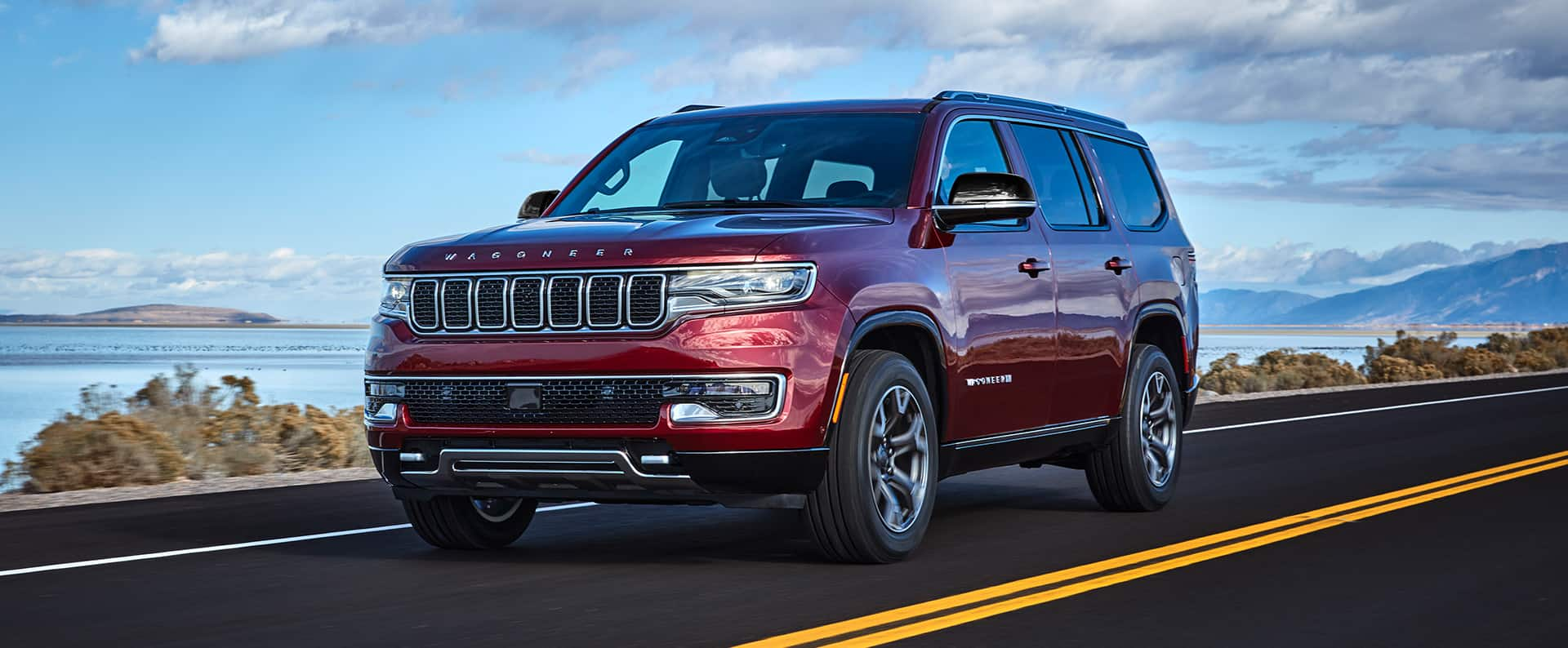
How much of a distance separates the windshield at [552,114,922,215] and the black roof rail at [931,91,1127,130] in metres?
0.34

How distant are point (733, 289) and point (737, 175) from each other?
5.70ft

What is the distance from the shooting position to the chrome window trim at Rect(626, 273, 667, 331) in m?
7.15

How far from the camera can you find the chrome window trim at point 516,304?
7.35 meters

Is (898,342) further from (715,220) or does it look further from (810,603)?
(810,603)

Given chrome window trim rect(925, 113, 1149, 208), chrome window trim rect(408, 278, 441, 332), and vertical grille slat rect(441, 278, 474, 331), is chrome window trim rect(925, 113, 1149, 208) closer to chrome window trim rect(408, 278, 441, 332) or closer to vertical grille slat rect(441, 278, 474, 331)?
vertical grille slat rect(441, 278, 474, 331)

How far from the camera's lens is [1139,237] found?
10297mm

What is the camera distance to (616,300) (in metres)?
7.22

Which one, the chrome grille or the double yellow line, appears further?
the chrome grille

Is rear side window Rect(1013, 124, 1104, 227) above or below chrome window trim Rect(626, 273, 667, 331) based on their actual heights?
above

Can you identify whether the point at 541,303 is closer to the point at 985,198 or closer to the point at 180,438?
the point at 985,198

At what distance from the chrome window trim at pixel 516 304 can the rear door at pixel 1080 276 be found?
2907 mm

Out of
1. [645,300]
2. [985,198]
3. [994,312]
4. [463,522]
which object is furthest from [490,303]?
[994,312]

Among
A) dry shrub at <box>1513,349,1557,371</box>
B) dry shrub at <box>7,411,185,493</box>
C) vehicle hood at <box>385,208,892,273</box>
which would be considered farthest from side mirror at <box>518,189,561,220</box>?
dry shrub at <box>1513,349,1557,371</box>

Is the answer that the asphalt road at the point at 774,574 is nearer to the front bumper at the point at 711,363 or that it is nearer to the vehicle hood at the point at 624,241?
the front bumper at the point at 711,363
